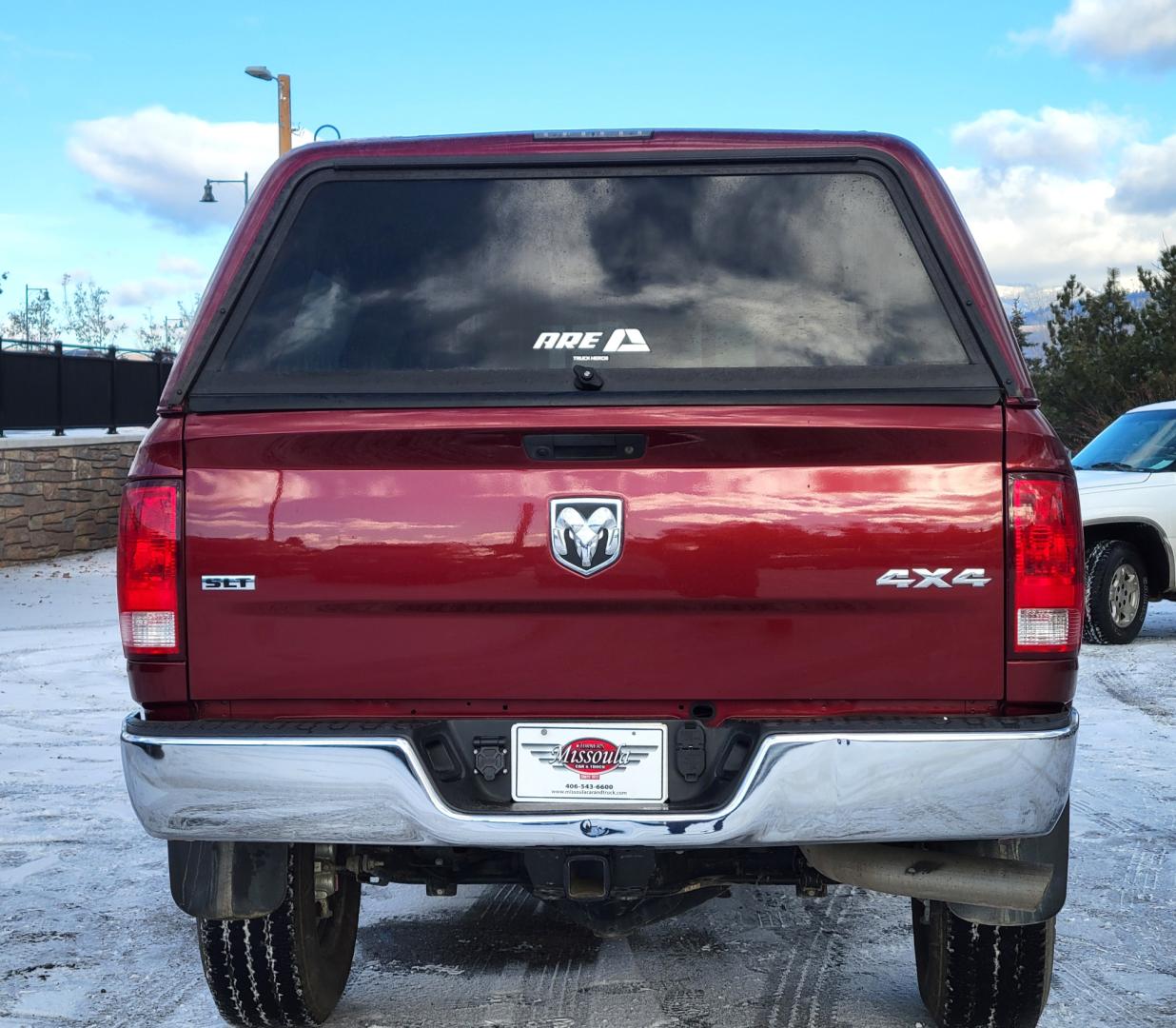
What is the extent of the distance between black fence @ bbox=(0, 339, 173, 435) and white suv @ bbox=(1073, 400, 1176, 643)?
403 inches

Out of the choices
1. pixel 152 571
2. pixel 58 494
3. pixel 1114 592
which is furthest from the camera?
pixel 58 494

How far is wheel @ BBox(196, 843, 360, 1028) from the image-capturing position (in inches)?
139

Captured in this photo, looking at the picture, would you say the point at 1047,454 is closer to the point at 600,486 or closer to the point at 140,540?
the point at 600,486

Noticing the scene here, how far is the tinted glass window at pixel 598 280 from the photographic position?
10.5ft

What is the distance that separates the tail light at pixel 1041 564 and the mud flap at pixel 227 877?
1.65m

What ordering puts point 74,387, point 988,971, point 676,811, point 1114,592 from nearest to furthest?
point 676,811
point 988,971
point 1114,592
point 74,387

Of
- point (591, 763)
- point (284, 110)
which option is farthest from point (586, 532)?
point (284, 110)

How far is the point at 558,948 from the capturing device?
14.2ft

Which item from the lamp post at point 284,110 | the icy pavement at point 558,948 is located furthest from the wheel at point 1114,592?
the lamp post at point 284,110

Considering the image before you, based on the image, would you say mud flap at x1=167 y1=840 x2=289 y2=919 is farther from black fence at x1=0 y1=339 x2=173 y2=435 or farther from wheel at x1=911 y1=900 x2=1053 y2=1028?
black fence at x1=0 y1=339 x2=173 y2=435

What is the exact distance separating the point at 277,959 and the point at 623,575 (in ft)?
4.39

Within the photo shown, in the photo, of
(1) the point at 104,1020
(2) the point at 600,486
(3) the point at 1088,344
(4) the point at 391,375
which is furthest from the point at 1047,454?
(3) the point at 1088,344

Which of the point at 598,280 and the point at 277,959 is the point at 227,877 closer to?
the point at 277,959

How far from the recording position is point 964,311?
126 inches
